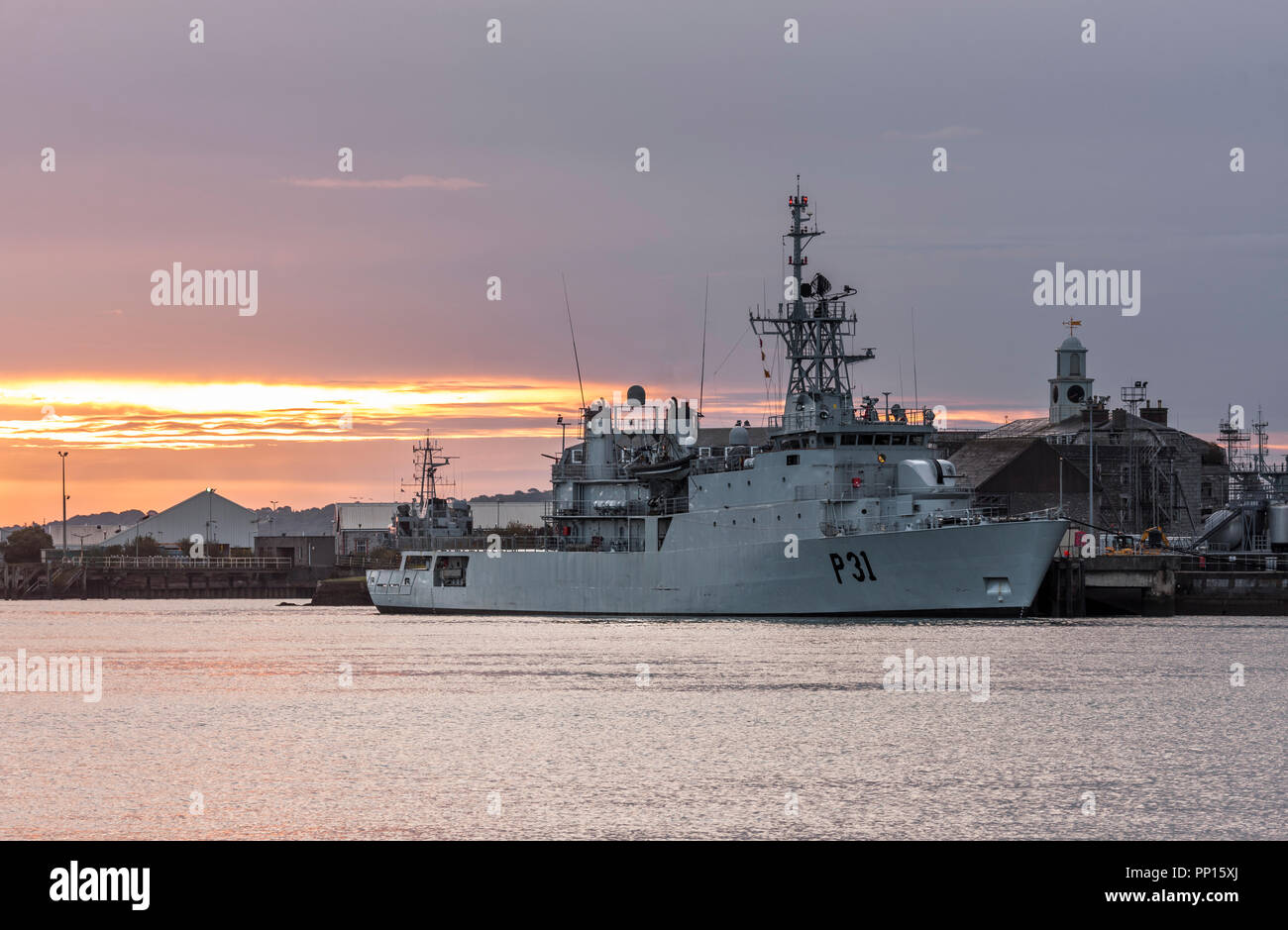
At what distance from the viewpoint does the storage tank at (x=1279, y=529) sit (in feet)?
176

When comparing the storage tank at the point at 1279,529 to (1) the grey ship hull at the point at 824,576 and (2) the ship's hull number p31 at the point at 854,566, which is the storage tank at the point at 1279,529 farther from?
(2) the ship's hull number p31 at the point at 854,566

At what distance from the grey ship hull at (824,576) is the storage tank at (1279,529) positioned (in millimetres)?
15092

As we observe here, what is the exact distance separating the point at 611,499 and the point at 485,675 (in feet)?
78.8

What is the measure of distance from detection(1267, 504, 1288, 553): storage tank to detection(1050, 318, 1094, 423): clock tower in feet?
133

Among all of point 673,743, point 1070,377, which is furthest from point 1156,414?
point 673,743

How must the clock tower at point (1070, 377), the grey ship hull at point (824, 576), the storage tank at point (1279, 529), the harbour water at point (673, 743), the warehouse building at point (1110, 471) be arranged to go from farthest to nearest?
the clock tower at point (1070, 377) → the warehouse building at point (1110, 471) → the storage tank at point (1279, 529) → the grey ship hull at point (824, 576) → the harbour water at point (673, 743)

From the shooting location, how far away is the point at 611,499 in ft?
184

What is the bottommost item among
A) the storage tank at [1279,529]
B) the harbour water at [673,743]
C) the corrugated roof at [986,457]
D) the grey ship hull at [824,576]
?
the harbour water at [673,743]

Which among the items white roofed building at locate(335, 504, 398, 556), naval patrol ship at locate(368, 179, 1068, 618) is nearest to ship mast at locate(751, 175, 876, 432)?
naval patrol ship at locate(368, 179, 1068, 618)

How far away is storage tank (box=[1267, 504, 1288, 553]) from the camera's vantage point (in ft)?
176

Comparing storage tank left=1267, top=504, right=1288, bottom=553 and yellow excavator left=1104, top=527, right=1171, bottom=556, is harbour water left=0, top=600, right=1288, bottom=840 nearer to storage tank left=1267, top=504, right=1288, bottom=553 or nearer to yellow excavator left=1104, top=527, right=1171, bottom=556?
storage tank left=1267, top=504, right=1288, bottom=553

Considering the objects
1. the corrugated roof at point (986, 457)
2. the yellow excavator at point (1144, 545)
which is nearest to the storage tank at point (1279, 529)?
the yellow excavator at point (1144, 545)

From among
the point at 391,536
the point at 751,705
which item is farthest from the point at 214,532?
the point at 751,705
